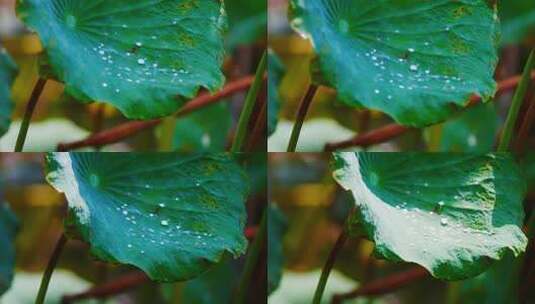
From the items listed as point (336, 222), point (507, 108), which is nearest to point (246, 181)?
point (336, 222)

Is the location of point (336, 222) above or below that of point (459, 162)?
below

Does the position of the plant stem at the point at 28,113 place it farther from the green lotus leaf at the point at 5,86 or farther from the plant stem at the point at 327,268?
the plant stem at the point at 327,268

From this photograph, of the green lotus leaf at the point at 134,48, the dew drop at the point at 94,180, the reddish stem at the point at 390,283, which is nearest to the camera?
the green lotus leaf at the point at 134,48

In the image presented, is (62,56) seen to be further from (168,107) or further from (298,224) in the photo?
(298,224)

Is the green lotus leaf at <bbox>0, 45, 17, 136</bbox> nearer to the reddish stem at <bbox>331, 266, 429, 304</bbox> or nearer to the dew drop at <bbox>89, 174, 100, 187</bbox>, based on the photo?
the dew drop at <bbox>89, 174, 100, 187</bbox>

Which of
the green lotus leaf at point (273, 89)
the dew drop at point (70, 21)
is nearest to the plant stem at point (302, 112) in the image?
the green lotus leaf at point (273, 89)

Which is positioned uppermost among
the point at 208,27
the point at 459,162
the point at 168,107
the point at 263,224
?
the point at 208,27

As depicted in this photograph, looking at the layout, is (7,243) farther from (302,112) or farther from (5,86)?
(302,112)

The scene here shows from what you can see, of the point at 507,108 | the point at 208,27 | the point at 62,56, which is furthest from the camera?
the point at 507,108
